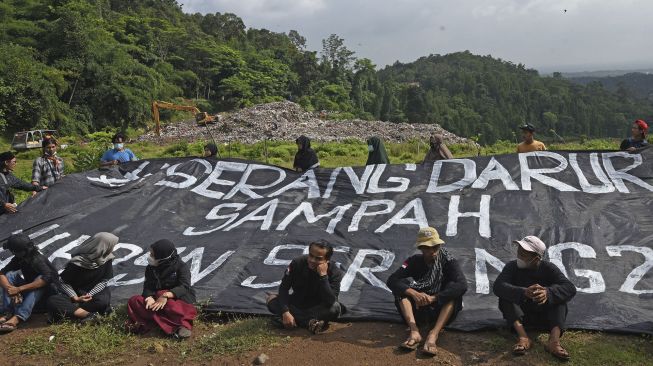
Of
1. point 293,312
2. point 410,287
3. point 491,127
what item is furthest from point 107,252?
point 491,127

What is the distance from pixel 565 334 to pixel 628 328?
526 millimetres

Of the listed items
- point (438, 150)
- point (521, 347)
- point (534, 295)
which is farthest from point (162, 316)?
point (438, 150)

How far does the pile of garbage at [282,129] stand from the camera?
31.0 metres

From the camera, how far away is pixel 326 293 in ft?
16.3

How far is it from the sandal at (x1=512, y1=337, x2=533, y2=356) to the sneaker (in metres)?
2.92

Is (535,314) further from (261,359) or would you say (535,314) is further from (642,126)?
(642,126)

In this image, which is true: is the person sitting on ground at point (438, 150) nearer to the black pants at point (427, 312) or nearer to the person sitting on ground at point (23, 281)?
the black pants at point (427, 312)

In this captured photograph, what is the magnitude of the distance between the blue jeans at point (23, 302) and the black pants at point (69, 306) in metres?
0.20

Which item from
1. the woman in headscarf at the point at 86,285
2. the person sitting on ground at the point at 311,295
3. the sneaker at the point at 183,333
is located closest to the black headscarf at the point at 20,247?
the woman in headscarf at the point at 86,285

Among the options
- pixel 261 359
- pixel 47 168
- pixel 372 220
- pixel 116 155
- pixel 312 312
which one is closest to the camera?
pixel 261 359

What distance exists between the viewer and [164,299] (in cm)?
517

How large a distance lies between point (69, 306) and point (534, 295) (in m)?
4.46

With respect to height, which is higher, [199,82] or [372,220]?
[199,82]

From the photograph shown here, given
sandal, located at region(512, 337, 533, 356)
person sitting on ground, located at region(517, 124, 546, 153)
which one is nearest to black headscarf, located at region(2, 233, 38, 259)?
sandal, located at region(512, 337, 533, 356)
